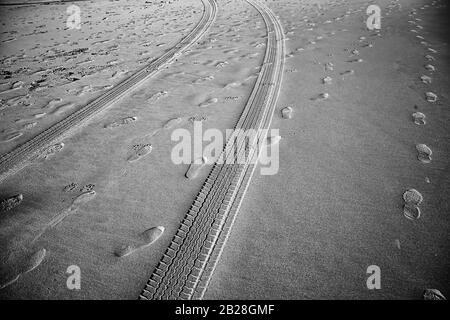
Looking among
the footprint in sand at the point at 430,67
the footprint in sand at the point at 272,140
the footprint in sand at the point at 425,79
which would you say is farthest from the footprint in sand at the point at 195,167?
the footprint in sand at the point at 430,67

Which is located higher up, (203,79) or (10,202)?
(203,79)

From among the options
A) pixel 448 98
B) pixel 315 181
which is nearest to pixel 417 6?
pixel 448 98

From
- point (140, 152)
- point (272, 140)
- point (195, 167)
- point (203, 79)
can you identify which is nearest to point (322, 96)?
point (272, 140)

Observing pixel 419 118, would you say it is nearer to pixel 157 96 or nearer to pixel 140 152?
pixel 140 152

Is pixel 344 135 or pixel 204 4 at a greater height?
pixel 204 4

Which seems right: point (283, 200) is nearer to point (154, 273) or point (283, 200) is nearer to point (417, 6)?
point (154, 273)

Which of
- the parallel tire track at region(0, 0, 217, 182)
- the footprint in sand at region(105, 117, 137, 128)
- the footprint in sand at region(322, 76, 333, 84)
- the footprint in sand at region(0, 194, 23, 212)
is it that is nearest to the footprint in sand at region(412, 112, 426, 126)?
the footprint in sand at region(322, 76, 333, 84)

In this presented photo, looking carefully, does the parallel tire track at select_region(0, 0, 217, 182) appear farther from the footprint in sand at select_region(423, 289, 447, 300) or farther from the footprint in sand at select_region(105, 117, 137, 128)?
the footprint in sand at select_region(423, 289, 447, 300)
